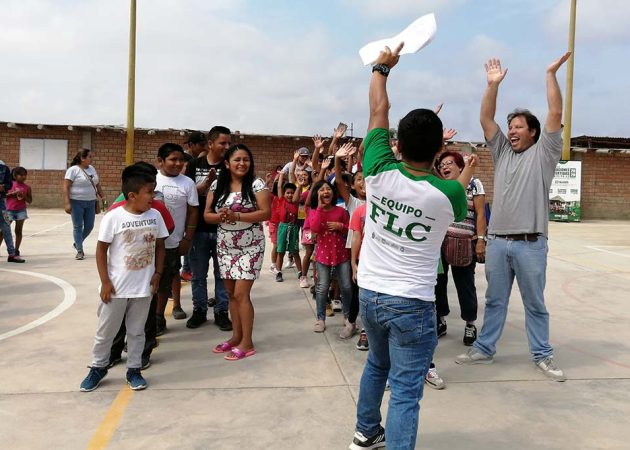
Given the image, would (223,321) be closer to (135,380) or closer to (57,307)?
(135,380)

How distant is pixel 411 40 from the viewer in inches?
98.0

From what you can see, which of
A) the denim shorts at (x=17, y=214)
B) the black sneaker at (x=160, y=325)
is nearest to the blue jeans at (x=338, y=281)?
the black sneaker at (x=160, y=325)

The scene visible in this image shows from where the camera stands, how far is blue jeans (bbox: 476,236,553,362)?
4.05 meters

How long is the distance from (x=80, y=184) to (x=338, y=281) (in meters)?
5.55

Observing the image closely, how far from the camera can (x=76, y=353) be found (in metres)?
4.34

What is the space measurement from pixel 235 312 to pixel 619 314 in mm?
4501

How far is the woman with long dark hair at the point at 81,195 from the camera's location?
8.59 metres

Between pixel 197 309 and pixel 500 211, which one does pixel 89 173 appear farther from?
pixel 500 211

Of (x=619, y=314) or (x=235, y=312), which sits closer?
(x=235, y=312)

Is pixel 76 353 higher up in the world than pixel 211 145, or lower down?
lower down

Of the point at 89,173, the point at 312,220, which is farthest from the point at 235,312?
the point at 89,173

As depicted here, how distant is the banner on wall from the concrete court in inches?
591

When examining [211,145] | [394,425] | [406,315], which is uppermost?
[211,145]

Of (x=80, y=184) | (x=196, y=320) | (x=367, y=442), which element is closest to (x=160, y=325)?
(x=196, y=320)
